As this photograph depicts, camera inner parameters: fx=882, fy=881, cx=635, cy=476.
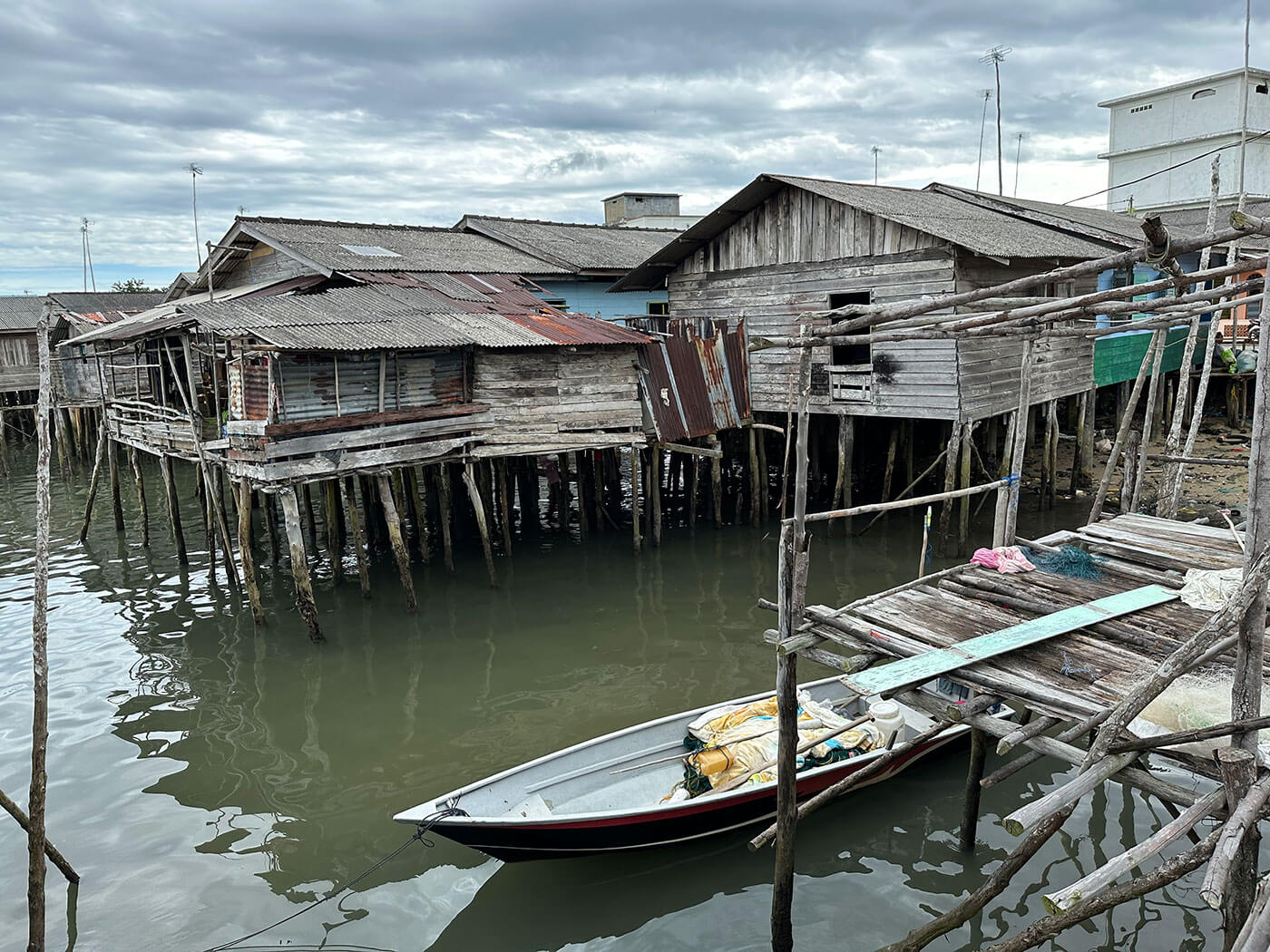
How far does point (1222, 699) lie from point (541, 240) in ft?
72.7

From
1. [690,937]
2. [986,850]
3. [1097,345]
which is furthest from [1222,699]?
[1097,345]

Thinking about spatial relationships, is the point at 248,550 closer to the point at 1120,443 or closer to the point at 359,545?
the point at 359,545

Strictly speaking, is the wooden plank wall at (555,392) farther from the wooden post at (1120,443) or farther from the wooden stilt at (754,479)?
the wooden post at (1120,443)

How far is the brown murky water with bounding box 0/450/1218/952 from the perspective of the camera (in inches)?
259

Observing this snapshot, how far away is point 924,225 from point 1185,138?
1364 inches

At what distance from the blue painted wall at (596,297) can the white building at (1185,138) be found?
25856 millimetres

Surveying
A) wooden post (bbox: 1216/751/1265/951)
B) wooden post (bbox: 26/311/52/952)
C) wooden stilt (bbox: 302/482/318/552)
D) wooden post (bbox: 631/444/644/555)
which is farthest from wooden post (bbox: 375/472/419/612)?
wooden post (bbox: 1216/751/1265/951)

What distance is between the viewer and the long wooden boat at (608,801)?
658cm

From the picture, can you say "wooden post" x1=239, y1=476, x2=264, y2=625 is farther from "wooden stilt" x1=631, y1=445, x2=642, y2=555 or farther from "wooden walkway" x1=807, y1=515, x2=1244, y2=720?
"wooden walkway" x1=807, y1=515, x2=1244, y2=720

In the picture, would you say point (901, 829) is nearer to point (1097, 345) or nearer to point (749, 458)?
point (749, 458)

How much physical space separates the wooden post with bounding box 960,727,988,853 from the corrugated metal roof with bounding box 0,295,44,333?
33141 millimetres

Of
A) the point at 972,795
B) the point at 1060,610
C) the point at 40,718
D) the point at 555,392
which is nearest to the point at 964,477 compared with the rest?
the point at 555,392

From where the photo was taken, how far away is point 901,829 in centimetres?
746

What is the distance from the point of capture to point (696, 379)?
16.2 meters
